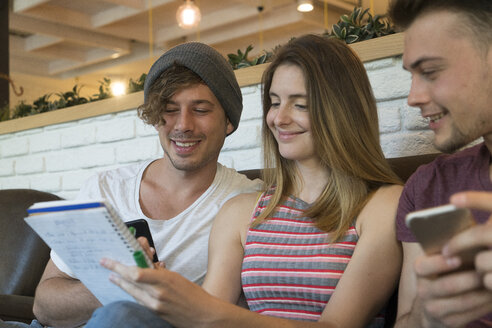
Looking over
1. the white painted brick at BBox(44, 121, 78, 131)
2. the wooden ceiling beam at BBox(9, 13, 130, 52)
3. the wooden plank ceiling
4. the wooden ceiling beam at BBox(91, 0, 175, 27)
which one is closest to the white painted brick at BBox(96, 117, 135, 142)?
the white painted brick at BBox(44, 121, 78, 131)

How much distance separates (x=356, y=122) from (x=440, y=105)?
1.17 ft

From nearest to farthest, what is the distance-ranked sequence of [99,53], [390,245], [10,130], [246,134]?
1. [390,245]
2. [246,134]
3. [10,130]
4. [99,53]

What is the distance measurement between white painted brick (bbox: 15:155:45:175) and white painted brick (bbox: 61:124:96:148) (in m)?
0.22

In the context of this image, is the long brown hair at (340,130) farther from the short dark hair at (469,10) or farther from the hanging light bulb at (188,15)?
the hanging light bulb at (188,15)

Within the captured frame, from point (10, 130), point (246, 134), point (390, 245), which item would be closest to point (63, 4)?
point (10, 130)

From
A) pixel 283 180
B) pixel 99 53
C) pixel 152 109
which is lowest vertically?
pixel 283 180

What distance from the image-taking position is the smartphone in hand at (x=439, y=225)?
0.68 metres

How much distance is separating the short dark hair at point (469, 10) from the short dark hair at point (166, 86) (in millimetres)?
779

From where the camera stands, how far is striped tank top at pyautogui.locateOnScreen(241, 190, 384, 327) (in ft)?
4.16

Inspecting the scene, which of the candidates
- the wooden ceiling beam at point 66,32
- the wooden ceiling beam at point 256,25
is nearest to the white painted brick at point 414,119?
the wooden ceiling beam at point 256,25

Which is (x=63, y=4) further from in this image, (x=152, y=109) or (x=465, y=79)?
(x=465, y=79)

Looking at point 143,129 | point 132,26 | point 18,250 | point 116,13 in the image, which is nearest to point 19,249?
point 18,250

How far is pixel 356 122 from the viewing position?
1388 millimetres

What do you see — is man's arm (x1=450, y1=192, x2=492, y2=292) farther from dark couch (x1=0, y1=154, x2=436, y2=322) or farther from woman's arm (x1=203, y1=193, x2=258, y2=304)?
dark couch (x1=0, y1=154, x2=436, y2=322)
